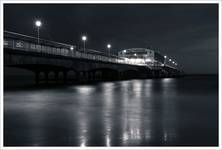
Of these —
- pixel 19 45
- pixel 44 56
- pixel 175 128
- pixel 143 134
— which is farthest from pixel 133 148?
pixel 44 56

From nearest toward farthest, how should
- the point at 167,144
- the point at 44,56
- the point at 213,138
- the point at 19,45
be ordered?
the point at 167,144, the point at 213,138, the point at 19,45, the point at 44,56

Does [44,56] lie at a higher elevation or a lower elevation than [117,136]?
higher

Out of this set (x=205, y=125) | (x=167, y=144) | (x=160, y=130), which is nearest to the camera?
(x=167, y=144)

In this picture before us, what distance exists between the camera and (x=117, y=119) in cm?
1483

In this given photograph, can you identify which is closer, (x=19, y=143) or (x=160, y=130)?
(x=19, y=143)

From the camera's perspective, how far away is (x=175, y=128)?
12.5 metres

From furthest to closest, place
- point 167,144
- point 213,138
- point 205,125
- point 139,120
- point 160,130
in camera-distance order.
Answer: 1. point 139,120
2. point 205,125
3. point 160,130
4. point 213,138
5. point 167,144

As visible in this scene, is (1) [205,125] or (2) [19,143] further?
(1) [205,125]

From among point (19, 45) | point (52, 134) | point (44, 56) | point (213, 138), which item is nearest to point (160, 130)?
point (213, 138)

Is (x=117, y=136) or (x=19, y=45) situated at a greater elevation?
(x=19, y=45)

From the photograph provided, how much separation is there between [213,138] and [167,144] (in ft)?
7.01

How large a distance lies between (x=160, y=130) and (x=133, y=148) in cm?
318

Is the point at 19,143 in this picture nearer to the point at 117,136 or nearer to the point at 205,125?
the point at 117,136

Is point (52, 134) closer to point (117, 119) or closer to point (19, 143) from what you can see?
point (19, 143)
